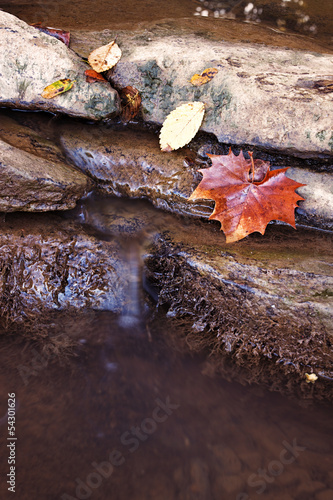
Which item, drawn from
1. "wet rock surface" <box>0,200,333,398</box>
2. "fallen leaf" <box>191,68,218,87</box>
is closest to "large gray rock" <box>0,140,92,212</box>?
"wet rock surface" <box>0,200,333,398</box>

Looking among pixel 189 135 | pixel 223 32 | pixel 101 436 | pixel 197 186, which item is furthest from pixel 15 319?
pixel 223 32

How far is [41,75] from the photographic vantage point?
258 cm

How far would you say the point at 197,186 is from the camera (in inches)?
97.6

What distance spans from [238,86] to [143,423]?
7.62 ft

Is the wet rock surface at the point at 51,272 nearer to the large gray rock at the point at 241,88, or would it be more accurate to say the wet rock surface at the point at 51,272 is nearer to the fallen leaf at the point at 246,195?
the fallen leaf at the point at 246,195

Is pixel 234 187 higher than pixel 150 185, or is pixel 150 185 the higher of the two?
pixel 234 187

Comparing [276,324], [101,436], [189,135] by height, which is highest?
[189,135]

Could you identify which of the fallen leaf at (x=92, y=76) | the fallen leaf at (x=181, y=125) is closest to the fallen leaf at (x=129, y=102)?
the fallen leaf at (x=92, y=76)

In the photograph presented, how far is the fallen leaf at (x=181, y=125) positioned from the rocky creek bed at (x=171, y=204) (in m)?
0.09

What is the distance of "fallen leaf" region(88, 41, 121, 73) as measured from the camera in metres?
2.71

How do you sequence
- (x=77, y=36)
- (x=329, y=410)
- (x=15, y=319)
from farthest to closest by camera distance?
(x=77, y=36), (x=15, y=319), (x=329, y=410)

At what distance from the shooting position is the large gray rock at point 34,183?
2154mm

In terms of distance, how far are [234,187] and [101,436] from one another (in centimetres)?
167

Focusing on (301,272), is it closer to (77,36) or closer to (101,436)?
(101,436)
